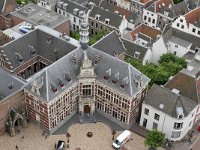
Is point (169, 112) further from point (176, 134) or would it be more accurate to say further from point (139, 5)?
point (139, 5)

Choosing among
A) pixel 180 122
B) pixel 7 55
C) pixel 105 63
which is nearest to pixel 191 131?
pixel 180 122

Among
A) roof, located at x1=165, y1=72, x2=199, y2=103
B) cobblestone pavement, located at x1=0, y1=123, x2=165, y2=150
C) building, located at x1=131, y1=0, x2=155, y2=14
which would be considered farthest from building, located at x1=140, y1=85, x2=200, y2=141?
building, located at x1=131, y1=0, x2=155, y2=14

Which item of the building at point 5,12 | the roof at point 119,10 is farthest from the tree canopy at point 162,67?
the building at point 5,12

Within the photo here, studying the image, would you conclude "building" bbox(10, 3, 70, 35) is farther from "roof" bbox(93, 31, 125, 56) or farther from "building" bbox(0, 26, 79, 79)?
"roof" bbox(93, 31, 125, 56)

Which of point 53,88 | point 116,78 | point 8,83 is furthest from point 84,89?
point 8,83

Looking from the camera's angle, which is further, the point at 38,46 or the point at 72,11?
the point at 72,11

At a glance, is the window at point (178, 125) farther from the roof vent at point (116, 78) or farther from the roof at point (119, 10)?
the roof at point (119, 10)
